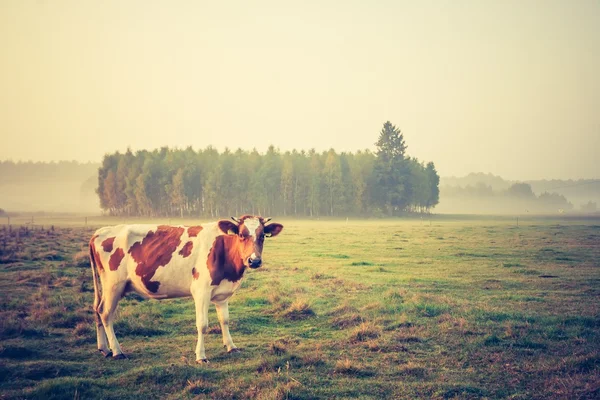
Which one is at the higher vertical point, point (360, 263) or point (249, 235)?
point (249, 235)

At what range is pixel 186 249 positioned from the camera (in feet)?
32.9

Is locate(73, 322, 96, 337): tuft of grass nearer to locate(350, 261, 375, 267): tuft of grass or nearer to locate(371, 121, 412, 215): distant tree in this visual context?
locate(350, 261, 375, 267): tuft of grass

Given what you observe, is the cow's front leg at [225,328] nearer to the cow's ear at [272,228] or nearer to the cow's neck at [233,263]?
the cow's neck at [233,263]

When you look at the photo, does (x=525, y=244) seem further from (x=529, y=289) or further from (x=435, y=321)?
(x=435, y=321)

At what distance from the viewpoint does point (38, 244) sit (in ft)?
104

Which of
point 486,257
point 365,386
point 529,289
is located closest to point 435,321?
point 365,386

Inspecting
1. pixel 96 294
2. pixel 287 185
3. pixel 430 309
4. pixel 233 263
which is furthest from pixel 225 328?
pixel 287 185

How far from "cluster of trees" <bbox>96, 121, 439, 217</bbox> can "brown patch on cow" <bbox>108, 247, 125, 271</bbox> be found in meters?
78.2

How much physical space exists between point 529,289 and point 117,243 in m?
16.0

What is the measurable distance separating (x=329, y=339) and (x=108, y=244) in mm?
5875

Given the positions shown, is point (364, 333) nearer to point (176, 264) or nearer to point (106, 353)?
point (176, 264)

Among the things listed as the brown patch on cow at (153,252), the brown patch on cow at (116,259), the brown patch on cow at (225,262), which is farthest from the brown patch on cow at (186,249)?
the brown patch on cow at (116,259)

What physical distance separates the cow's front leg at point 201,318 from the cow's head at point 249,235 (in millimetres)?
1158

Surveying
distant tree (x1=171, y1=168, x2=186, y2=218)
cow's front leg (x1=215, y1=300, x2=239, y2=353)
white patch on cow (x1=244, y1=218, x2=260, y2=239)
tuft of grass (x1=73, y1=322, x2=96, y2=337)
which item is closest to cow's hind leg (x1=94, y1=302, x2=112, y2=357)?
tuft of grass (x1=73, y1=322, x2=96, y2=337)
